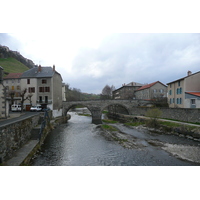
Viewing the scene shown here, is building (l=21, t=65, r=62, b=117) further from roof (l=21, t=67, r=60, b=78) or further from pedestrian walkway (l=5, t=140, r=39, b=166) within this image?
pedestrian walkway (l=5, t=140, r=39, b=166)

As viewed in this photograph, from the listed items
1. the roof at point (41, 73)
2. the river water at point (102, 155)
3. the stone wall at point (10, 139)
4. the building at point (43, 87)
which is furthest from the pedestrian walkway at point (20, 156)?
the roof at point (41, 73)

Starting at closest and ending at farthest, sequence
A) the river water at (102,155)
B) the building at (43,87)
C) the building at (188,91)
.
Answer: the river water at (102,155)
the building at (188,91)
the building at (43,87)

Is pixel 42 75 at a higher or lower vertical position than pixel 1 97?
higher

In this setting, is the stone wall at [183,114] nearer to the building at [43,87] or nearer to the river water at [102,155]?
the river water at [102,155]

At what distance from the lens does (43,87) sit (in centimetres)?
3441

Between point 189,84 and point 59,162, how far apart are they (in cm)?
2628

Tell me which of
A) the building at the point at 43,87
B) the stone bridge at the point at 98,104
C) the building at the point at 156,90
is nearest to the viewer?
the building at the point at 43,87

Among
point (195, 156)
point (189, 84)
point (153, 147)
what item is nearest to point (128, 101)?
point (189, 84)

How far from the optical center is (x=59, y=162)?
11469mm

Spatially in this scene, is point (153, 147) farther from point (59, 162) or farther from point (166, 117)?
point (166, 117)

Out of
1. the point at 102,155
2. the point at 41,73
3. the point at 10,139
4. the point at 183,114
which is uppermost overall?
the point at 41,73

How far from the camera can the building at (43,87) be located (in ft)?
112

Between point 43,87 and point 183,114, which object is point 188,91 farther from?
point 43,87

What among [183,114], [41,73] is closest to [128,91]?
[41,73]
